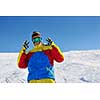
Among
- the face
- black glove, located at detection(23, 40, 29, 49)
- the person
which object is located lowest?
the person

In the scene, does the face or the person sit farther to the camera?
the face

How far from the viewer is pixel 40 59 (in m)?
3.34

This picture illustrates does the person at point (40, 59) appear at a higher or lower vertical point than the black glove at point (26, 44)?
lower

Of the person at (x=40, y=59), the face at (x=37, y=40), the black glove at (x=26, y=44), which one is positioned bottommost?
the person at (x=40, y=59)

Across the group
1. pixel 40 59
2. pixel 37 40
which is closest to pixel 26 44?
pixel 37 40

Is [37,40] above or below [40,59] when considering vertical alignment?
above

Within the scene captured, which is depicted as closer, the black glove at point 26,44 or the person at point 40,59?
the person at point 40,59

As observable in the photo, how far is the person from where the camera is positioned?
328cm

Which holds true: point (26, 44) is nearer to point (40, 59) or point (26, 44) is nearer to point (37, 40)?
point (37, 40)

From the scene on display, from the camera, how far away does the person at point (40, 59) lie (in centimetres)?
328
